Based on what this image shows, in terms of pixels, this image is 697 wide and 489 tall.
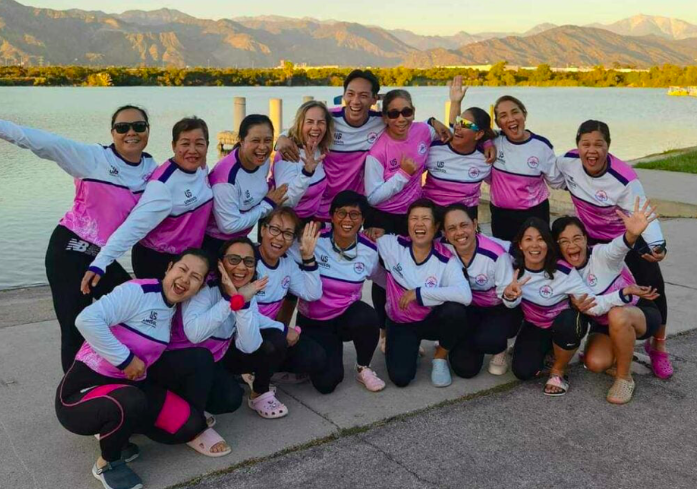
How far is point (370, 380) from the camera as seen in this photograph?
14.6ft

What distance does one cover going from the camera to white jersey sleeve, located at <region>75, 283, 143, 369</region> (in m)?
3.30

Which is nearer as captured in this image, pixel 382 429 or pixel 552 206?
pixel 382 429

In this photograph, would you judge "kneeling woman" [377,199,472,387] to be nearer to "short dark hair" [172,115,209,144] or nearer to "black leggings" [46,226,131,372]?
"short dark hair" [172,115,209,144]

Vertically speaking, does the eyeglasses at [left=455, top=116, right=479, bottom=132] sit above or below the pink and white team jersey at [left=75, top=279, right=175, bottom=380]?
above

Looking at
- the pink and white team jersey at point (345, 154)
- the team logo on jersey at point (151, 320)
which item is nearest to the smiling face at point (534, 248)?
the pink and white team jersey at point (345, 154)

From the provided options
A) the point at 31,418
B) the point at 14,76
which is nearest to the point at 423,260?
the point at 31,418

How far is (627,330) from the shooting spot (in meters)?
4.29

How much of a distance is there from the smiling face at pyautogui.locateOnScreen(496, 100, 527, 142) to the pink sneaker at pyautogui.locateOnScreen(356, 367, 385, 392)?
199cm

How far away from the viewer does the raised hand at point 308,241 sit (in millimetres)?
4375

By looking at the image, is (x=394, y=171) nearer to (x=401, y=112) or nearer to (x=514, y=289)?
(x=401, y=112)

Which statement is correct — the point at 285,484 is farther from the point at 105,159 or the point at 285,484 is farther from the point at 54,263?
the point at 105,159

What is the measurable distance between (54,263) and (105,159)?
620 mm

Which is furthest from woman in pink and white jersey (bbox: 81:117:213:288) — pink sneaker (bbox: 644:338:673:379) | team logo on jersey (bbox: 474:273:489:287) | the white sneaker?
pink sneaker (bbox: 644:338:673:379)

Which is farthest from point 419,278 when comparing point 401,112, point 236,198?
point 236,198
